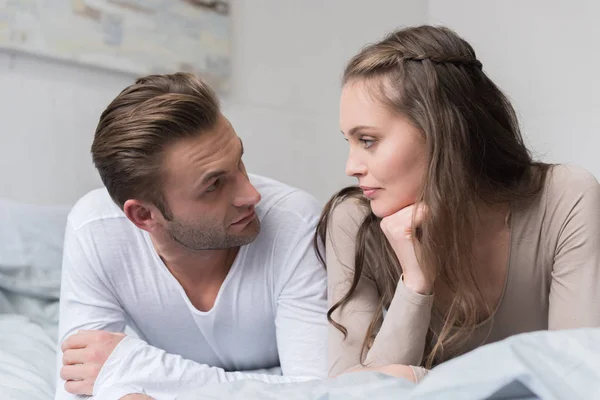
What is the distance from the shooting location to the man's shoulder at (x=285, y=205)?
4.81 ft

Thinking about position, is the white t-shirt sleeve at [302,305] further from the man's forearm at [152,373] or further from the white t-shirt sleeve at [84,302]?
the white t-shirt sleeve at [84,302]

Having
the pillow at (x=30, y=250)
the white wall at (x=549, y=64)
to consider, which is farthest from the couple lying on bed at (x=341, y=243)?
the white wall at (x=549, y=64)

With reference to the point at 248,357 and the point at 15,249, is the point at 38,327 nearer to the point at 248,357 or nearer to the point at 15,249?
the point at 15,249

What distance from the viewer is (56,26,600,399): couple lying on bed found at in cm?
119

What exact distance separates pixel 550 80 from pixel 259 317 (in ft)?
5.60

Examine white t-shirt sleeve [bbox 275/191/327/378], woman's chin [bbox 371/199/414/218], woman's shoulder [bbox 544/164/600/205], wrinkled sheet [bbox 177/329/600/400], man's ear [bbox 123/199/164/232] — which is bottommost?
white t-shirt sleeve [bbox 275/191/327/378]

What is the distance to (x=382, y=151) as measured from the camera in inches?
46.2

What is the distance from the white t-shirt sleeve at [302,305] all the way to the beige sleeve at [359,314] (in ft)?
0.26

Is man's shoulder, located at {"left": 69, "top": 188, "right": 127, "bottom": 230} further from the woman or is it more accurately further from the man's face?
the woman

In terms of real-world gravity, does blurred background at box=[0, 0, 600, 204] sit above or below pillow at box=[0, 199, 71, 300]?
above

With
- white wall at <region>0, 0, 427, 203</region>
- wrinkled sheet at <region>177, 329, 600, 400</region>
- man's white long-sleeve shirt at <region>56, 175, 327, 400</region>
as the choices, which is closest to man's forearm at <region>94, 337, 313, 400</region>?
man's white long-sleeve shirt at <region>56, 175, 327, 400</region>

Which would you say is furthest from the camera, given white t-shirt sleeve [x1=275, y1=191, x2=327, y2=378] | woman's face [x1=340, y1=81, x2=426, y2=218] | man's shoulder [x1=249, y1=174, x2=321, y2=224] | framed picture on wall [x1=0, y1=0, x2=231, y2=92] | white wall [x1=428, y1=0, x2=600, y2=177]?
white wall [x1=428, y1=0, x2=600, y2=177]

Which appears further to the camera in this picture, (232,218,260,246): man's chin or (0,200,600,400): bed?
(232,218,260,246): man's chin

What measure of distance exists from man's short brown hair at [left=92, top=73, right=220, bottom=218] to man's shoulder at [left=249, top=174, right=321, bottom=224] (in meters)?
0.20
